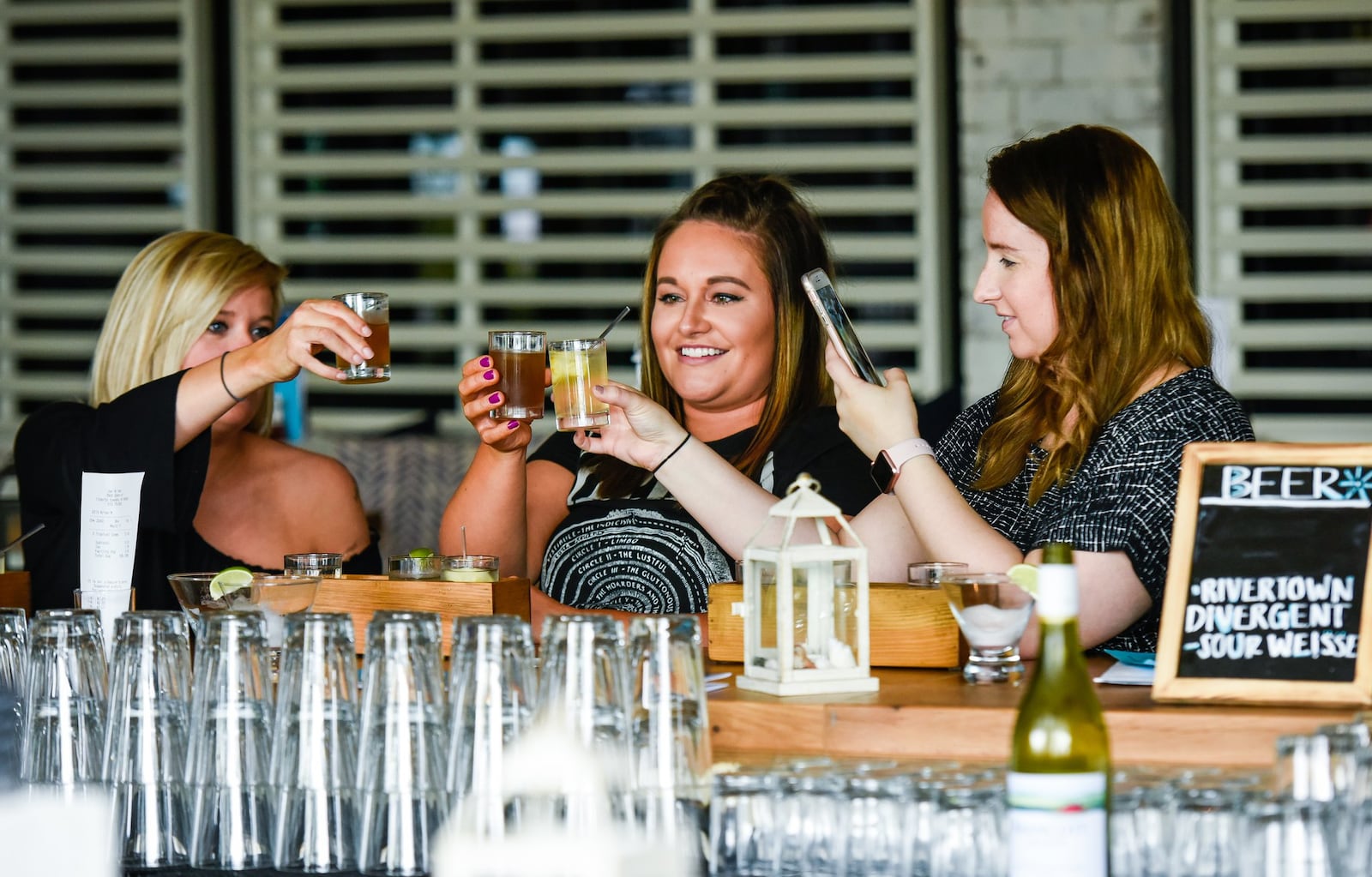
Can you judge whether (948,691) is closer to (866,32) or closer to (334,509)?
(334,509)

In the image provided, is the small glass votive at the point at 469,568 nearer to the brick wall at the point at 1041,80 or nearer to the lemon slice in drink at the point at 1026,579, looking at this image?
the lemon slice in drink at the point at 1026,579

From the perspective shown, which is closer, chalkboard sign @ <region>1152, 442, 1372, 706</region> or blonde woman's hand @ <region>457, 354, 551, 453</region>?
chalkboard sign @ <region>1152, 442, 1372, 706</region>

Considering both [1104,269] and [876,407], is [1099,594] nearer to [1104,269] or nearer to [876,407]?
[876,407]

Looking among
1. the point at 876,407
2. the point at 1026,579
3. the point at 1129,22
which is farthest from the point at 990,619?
the point at 1129,22

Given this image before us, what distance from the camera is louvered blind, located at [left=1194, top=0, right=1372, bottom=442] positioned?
4254 millimetres

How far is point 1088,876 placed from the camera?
1233mm

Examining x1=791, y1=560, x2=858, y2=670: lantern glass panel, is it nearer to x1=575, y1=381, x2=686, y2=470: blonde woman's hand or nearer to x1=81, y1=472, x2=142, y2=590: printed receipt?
x1=575, y1=381, x2=686, y2=470: blonde woman's hand

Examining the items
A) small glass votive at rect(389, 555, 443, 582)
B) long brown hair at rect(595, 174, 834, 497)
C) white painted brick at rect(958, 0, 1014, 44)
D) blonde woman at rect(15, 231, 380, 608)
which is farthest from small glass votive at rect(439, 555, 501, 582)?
white painted brick at rect(958, 0, 1014, 44)

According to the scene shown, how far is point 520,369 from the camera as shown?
7.35 ft

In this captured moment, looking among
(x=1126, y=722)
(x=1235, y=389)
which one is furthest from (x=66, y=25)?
(x=1126, y=722)

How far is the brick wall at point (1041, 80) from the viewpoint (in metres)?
4.23

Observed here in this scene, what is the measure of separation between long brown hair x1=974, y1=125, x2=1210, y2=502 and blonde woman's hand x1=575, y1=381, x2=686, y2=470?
21.4 inches

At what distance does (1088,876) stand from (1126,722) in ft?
1.12

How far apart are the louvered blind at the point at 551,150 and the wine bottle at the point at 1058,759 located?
325 centimetres
